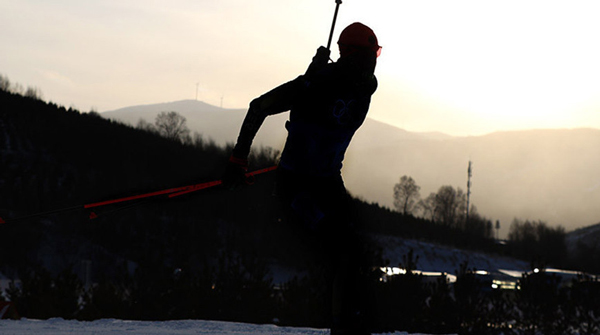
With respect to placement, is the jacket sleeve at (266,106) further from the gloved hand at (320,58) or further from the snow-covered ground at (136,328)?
the snow-covered ground at (136,328)

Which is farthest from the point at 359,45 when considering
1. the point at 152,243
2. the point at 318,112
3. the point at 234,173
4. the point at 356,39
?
the point at 152,243

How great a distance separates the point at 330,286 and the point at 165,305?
26.7 feet

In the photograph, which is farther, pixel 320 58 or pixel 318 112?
pixel 320 58

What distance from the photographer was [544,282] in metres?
13.5

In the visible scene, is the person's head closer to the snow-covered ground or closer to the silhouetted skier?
the silhouetted skier

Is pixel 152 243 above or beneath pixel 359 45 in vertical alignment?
beneath

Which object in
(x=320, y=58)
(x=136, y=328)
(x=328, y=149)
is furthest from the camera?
(x=136, y=328)

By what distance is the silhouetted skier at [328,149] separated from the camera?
421cm

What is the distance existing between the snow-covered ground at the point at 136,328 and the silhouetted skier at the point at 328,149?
156 inches

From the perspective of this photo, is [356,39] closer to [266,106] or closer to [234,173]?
[266,106]

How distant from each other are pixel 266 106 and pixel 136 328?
15.9 feet

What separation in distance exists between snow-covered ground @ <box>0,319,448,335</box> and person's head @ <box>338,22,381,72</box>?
4.48 metres

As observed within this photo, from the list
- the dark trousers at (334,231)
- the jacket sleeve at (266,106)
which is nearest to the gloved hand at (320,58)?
the jacket sleeve at (266,106)

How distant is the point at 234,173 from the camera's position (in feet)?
14.5
